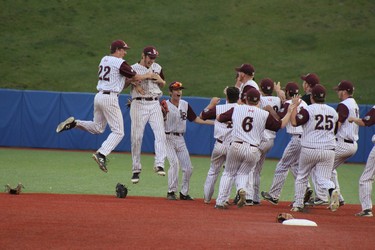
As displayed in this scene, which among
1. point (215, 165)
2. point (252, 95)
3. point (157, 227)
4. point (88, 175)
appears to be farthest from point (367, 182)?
point (88, 175)

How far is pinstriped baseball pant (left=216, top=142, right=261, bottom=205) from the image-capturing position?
43.4 ft

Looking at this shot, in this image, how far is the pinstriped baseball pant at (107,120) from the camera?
14688 millimetres

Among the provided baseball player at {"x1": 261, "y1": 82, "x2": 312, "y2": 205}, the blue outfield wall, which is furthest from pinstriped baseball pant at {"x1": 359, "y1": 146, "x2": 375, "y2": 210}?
the blue outfield wall

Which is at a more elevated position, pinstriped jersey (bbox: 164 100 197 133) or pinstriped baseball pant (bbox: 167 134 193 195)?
pinstriped jersey (bbox: 164 100 197 133)

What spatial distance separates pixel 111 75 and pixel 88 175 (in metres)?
6.07

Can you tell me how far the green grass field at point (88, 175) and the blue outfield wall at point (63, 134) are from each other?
3.75 ft

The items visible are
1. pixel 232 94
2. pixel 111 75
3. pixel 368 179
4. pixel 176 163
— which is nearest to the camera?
pixel 368 179

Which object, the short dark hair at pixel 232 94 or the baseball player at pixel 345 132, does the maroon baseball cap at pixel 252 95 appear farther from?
the baseball player at pixel 345 132

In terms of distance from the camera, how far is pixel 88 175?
20.3 metres

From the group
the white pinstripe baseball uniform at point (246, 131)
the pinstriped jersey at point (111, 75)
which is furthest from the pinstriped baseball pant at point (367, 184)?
the pinstriped jersey at point (111, 75)

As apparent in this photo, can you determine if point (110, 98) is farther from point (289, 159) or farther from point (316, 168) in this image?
point (316, 168)

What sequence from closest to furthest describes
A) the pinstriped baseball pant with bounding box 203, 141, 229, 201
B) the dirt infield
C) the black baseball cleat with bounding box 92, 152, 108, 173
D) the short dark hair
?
the dirt infield → the short dark hair → the black baseball cleat with bounding box 92, 152, 108, 173 → the pinstriped baseball pant with bounding box 203, 141, 229, 201

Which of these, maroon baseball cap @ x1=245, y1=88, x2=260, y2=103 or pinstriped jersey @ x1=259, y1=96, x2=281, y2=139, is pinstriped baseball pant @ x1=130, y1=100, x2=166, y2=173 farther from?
maroon baseball cap @ x1=245, y1=88, x2=260, y2=103

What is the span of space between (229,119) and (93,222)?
3.45m
